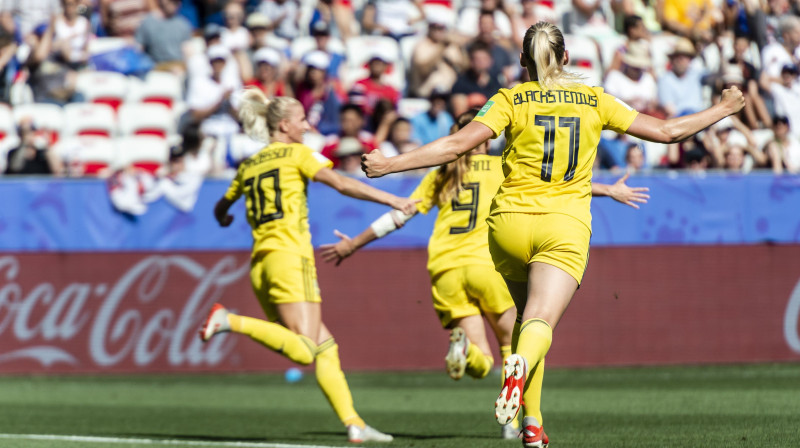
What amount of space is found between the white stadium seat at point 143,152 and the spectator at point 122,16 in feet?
7.83

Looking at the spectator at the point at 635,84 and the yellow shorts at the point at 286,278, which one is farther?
the spectator at the point at 635,84

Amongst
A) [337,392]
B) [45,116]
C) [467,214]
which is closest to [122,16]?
[45,116]

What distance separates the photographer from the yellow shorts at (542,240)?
18.6 ft

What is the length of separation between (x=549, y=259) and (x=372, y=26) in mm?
11450

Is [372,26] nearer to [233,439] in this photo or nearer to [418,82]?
[418,82]

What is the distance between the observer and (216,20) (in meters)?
17.0

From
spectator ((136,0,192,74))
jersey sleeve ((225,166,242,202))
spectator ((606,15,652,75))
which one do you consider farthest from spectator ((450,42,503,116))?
jersey sleeve ((225,166,242,202))

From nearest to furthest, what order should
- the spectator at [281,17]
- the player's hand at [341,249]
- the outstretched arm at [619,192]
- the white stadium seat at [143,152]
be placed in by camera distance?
the outstretched arm at [619,192]
the player's hand at [341,249]
the white stadium seat at [143,152]
the spectator at [281,17]

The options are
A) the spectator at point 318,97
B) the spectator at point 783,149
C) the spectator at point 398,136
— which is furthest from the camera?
the spectator at point 318,97

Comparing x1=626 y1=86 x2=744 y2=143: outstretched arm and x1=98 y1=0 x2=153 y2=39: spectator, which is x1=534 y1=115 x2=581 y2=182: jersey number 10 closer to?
x1=626 y1=86 x2=744 y2=143: outstretched arm

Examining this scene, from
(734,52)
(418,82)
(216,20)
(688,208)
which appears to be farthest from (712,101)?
(216,20)

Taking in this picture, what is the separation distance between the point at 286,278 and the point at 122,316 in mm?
6175

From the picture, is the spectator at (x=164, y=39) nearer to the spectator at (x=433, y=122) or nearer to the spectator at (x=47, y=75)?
the spectator at (x=47, y=75)

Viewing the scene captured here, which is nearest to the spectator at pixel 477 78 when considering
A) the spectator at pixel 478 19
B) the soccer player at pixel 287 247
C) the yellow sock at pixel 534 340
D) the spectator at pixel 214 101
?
the spectator at pixel 478 19
